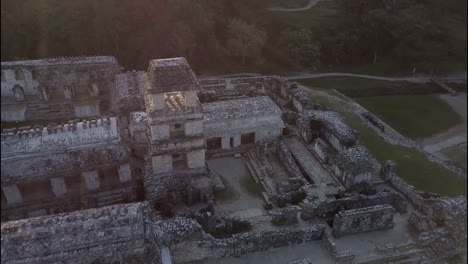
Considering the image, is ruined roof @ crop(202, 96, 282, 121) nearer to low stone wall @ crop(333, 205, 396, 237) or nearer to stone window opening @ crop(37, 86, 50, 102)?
low stone wall @ crop(333, 205, 396, 237)

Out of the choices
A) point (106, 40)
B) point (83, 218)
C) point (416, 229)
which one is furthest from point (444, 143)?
point (106, 40)

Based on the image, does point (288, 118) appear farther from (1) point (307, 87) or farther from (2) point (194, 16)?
(2) point (194, 16)

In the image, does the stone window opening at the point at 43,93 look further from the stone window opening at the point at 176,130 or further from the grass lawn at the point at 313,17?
the grass lawn at the point at 313,17

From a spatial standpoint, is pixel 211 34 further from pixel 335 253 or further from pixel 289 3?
pixel 335 253

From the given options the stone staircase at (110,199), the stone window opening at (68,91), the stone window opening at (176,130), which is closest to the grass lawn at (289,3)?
the stone window opening at (176,130)

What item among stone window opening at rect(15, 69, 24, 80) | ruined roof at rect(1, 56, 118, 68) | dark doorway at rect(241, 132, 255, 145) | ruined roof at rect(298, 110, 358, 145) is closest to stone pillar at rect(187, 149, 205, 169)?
dark doorway at rect(241, 132, 255, 145)

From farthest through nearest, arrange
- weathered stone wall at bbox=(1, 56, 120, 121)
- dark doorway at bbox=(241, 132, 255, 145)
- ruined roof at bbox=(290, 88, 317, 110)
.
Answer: ruined roof at bbox=(290, 88, 317, 110) → weathered stone wall at bbox=(1, 56, 120, 121) → dark doorway at bbox=(241, 132, 255, 145)
